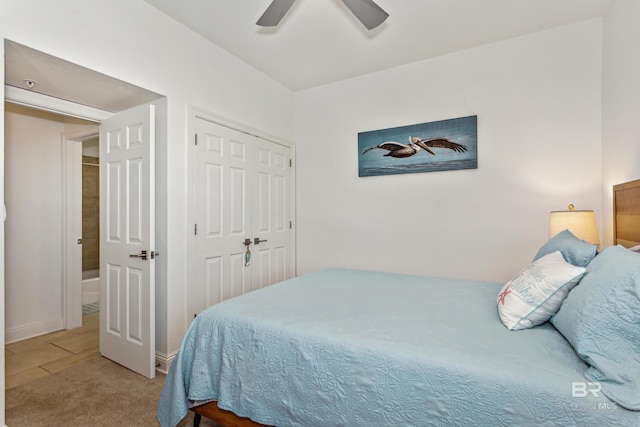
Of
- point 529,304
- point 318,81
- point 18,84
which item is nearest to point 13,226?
point 18,84

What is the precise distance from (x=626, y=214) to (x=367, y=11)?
2.01 meters

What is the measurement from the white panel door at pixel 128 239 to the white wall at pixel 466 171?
1.84 metres

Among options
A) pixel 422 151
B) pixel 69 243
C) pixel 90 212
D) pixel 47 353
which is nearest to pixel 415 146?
pixel 422 151

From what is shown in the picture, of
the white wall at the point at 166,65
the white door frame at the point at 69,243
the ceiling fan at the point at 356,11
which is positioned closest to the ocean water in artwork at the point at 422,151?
the white wall at the point at 166,65

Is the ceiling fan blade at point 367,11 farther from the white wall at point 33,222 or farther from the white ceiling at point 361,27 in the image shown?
the white wall at point 33,222

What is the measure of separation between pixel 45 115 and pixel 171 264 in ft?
7.39

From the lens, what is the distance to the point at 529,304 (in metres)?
1.49

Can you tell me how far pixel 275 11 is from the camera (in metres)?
1.98

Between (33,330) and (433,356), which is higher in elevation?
(433,356)

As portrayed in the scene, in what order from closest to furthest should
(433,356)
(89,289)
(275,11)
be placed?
1. (433,356)
2. (275,11)
3. (89,289)

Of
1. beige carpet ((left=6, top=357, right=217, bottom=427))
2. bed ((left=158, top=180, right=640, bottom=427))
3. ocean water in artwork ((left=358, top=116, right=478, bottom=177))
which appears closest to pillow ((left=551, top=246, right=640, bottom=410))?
bed ((left=158, top=180, right=640, bottom=427))

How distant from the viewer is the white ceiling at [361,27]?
2.41m

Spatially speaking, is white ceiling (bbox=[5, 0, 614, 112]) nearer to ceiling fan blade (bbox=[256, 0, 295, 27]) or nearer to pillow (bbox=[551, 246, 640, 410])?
ceiling fan blade (bbox=[256, 0, 295, 27])

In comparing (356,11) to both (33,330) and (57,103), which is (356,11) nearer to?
(57,103)
